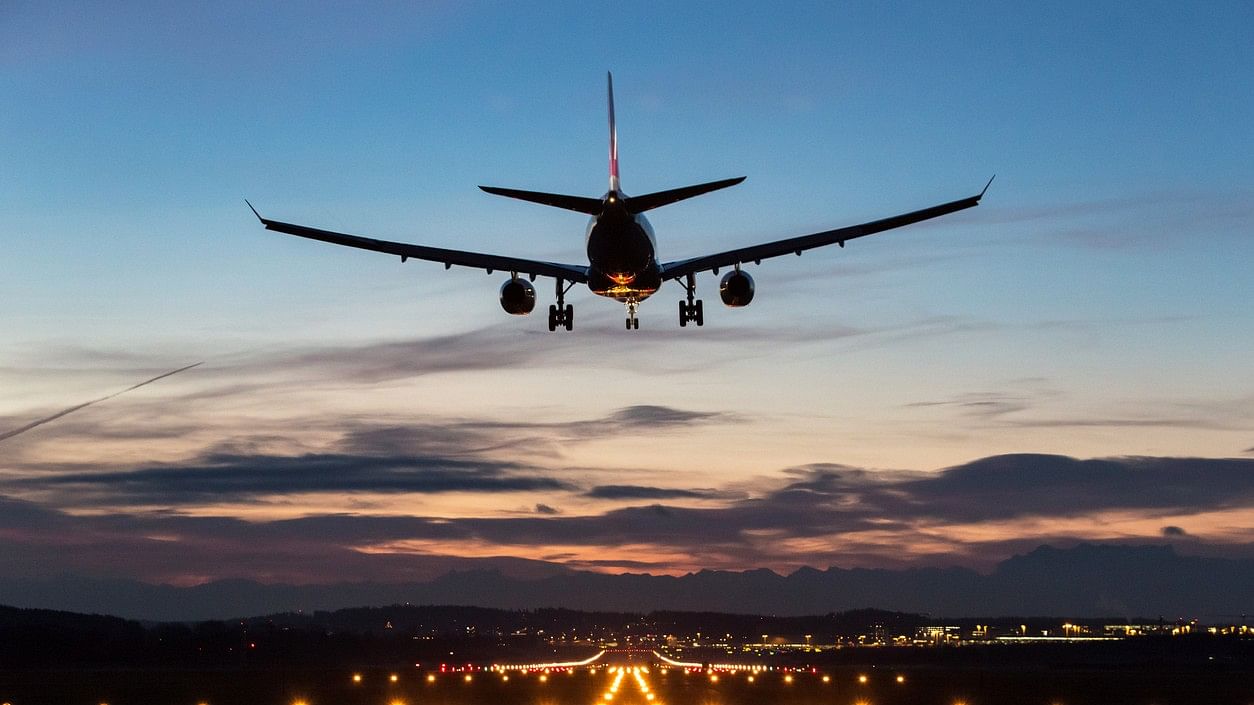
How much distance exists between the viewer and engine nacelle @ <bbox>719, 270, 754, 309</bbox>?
62000 mm

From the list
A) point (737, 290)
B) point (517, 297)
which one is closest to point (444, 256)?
point (517, 297)

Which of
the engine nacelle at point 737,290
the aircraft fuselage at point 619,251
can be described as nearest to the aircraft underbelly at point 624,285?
the aircraft fuselage at point 619,251

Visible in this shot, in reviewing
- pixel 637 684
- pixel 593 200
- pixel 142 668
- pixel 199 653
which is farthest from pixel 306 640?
pixel 593 200

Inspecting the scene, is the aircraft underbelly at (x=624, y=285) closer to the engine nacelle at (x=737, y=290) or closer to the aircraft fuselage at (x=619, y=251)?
the aircraft fuselage at (x=619, y=251)

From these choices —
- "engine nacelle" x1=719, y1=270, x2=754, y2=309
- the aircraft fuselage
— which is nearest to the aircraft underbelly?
the aircraft fuselage

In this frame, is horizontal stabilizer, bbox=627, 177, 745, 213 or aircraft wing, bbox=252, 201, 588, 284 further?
aircraft wing, bbox=252, 201, 588, 284

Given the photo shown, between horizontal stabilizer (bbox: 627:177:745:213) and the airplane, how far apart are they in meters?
0.04

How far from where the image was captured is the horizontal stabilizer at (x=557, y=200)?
50659 mm

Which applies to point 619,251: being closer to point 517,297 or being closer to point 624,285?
point 624,285

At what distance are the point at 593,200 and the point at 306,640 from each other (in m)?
152

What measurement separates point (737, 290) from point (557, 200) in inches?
482

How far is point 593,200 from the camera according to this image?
5397 centimetres

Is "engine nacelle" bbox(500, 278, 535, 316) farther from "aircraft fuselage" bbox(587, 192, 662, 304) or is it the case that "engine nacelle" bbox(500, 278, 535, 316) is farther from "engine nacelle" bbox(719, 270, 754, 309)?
"engine nacelle" bbox(719, 270, 754, 309)

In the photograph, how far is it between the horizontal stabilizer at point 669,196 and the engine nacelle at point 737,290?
28.1 feet
